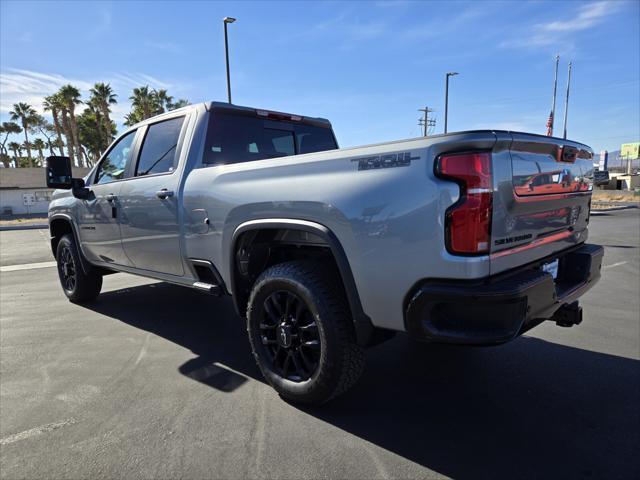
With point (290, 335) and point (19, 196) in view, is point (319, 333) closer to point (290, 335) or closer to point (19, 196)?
point (290, 335)

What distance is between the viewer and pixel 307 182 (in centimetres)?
245

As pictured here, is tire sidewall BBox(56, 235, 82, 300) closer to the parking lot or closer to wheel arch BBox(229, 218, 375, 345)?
the parking lot

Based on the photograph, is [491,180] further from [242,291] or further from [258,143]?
[258,143]

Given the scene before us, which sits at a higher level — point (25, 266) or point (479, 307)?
point (479, 307)

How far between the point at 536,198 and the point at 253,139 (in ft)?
8.06

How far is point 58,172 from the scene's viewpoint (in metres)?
4.33

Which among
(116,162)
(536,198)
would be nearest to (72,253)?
(116,162)

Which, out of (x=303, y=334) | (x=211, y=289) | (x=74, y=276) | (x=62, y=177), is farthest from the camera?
(x=74, y=276)

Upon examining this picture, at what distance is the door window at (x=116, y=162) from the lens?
14.1 ft

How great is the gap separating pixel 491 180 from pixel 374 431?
1.55 metres

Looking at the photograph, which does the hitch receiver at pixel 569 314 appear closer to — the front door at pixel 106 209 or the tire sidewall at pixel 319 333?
the tire sidewall at pixel 319 333

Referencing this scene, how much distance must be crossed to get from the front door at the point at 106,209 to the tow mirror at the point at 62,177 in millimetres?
104

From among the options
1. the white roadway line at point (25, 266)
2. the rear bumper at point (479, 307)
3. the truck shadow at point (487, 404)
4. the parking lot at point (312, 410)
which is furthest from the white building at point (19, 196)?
the rear bumper at point (479, 307)

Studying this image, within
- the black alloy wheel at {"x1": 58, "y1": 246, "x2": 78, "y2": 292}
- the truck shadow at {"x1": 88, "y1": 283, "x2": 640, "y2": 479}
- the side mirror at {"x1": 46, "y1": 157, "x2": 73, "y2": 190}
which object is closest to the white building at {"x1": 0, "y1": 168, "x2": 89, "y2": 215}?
the black alloy wheel at {"x1": 58, "y1": 246, "x2": 78, "y2": 292}
